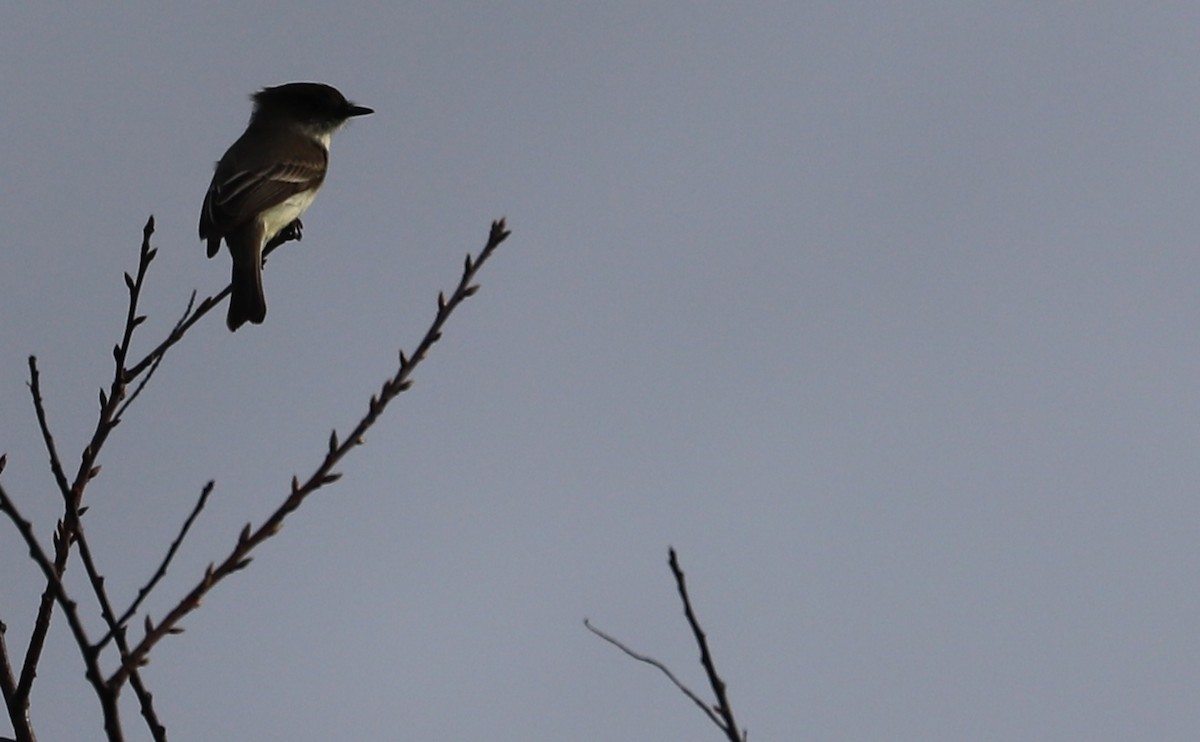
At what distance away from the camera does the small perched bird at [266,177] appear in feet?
36.2

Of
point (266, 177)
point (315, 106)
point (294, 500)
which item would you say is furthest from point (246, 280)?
point (294, 500)

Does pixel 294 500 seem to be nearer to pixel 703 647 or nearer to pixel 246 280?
pixel 703 647

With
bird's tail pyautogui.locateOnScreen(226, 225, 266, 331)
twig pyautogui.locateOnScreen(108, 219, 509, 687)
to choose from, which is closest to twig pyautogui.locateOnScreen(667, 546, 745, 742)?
twig pyautogui.locateOnScreen(108, 219, 509, 687)

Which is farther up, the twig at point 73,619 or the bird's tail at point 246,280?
the bird's tail at point 246,280

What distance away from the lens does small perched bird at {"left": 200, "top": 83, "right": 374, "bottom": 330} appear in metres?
11.0

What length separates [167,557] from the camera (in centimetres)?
401

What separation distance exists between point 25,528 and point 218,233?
27.4 feet

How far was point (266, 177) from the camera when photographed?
12.4 meters

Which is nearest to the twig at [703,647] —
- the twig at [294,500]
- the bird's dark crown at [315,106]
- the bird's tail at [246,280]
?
the twig at [294,500]

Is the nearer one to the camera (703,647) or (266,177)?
(703,647)

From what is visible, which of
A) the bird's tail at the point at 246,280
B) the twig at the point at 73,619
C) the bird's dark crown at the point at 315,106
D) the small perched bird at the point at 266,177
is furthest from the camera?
the bird's dark crown at the point at 315,106

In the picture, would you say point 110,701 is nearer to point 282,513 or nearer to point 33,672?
point 282,513

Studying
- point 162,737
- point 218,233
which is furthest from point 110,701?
point 218,233

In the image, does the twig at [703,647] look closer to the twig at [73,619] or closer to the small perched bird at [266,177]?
the twig at [73,619]
